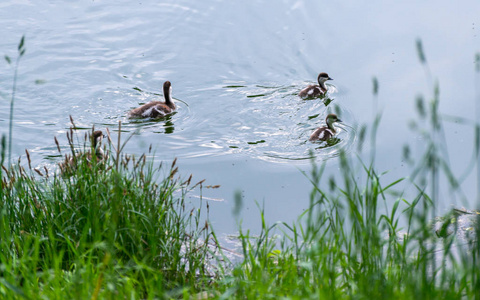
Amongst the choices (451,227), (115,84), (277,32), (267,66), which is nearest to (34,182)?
(451,227)

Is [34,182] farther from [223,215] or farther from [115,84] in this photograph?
[115,84]

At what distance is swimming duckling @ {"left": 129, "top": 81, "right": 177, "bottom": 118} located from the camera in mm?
8469

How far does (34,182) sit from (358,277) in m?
2.29

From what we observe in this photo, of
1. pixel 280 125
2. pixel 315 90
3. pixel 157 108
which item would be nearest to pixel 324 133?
pixel 280 125

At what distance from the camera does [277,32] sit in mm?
10414

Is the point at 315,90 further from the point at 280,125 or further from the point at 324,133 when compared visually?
the point at 324,133

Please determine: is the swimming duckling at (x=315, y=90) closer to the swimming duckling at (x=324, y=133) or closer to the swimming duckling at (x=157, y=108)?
the swimming duckling at (x=324, y=133)

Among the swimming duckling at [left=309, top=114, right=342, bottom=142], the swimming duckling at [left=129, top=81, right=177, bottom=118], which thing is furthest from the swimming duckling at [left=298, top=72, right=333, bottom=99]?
the swimming duckling at [left=129, top=81, right=177, bottom=118]

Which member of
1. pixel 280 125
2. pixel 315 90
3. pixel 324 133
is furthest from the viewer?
pixel 315 90

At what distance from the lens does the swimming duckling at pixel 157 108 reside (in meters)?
8.47

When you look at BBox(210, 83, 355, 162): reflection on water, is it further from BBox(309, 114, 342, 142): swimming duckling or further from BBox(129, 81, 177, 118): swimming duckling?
BBox(129, 81, 177, 118): swimming duckling

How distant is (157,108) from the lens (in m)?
8.48

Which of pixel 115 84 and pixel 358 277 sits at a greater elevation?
pixel 115 84

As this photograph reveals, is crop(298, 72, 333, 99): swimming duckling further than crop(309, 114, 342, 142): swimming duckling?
Yes
